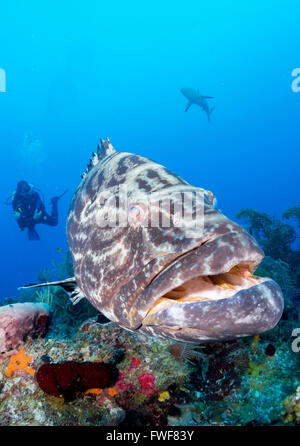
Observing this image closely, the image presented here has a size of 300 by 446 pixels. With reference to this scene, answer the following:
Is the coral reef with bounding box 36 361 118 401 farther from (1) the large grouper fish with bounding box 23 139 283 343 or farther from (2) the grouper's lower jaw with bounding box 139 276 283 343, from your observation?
(2) the grouper's lower jaw with bounding box 139 276 283 343

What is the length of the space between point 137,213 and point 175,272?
0.85 metres

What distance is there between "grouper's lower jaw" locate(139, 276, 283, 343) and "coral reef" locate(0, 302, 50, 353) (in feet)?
10.5

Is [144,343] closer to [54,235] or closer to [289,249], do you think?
[289,249]

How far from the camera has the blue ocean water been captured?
105625 mm

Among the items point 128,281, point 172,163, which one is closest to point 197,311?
point 128,281

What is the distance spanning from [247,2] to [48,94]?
86.0m

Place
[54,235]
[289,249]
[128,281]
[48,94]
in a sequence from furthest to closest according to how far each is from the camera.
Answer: [54,235]
[48,94]
[289,249]
[128,281]

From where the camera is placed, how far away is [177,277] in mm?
1819

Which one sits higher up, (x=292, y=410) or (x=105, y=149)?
(x=105, y=149)

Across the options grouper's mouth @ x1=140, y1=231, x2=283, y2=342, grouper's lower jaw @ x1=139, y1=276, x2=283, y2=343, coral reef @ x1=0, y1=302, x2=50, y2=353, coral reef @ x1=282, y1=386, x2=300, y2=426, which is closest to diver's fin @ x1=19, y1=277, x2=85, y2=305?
coral reef @ x1=0, y1=302, x2=50, y2=353

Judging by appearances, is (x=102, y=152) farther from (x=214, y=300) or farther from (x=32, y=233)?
(x=32, y=233)

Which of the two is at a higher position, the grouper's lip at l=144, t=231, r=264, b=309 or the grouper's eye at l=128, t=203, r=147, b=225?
the grouper's eye at l=128, t=203, r=147, b=225

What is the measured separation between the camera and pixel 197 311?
5.84 ft

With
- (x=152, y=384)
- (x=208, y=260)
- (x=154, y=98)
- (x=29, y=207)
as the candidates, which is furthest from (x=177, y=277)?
(x=154, y=98)
